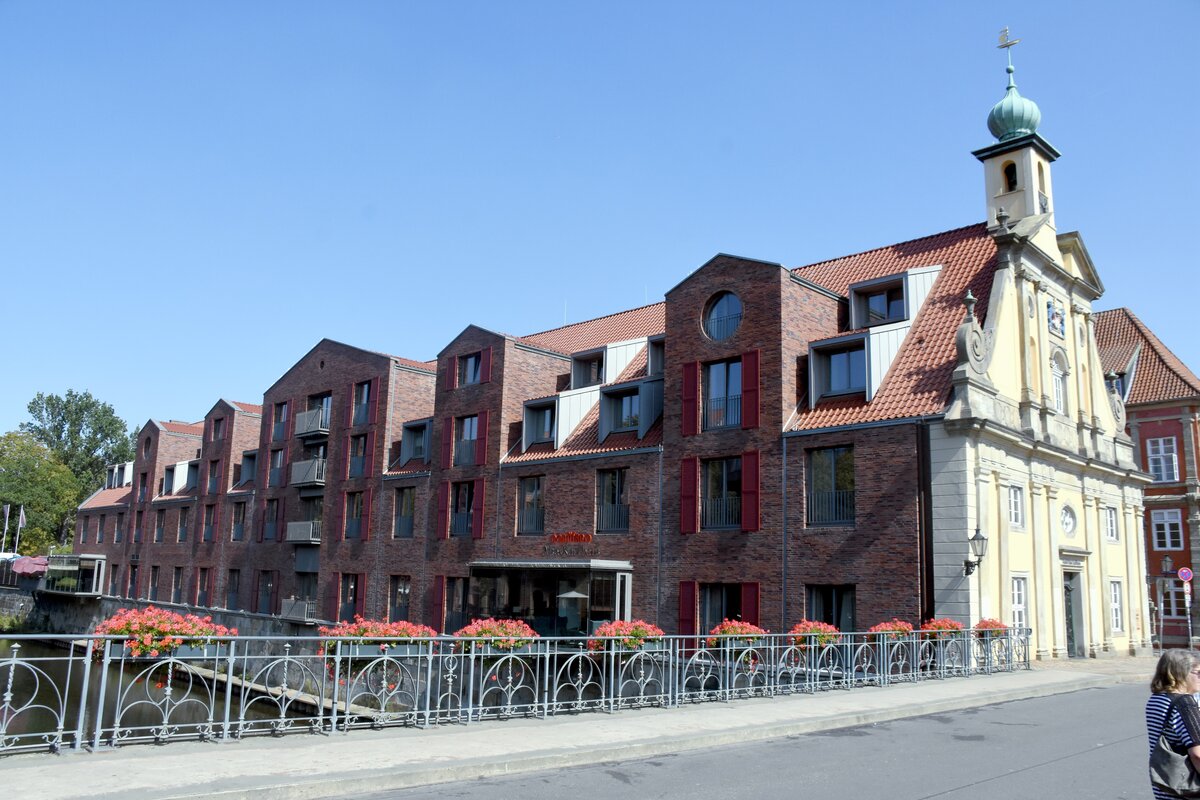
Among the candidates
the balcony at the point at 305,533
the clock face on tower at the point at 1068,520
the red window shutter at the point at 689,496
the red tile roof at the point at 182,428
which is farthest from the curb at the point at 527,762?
the red tile roof at the point at 182,428

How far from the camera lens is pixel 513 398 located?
117 ft

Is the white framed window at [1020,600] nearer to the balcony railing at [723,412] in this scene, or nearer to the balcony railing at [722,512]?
the balcony railing at [722,512]

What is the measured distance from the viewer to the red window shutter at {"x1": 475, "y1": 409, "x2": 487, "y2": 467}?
35375 millimetres

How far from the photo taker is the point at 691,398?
28.7 meters

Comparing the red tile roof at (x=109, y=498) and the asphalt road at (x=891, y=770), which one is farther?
the red tile roof at (x=109, y=498)

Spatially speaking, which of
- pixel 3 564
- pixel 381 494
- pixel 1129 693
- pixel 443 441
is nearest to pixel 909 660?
pixel 1129 693

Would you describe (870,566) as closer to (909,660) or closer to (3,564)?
(909,660)

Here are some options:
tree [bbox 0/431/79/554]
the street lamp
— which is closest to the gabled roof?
the street lamp

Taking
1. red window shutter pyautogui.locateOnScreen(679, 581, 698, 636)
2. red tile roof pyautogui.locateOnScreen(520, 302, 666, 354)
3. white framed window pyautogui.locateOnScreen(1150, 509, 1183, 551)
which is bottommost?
red window shutter pyautogui.locateOnScreen(679, 581, 698, 636)

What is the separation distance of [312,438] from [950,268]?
30126mm

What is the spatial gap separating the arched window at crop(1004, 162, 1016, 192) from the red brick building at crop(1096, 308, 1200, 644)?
17.3 m

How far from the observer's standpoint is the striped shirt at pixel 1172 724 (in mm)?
5004

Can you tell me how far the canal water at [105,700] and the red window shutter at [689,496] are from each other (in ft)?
40.8

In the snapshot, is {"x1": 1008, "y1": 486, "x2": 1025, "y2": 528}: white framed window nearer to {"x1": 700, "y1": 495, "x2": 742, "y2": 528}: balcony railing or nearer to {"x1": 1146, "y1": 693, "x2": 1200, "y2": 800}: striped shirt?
{"x1": 700, "y1": 495, "x2": 742, "y2": 528}: balcony railing
